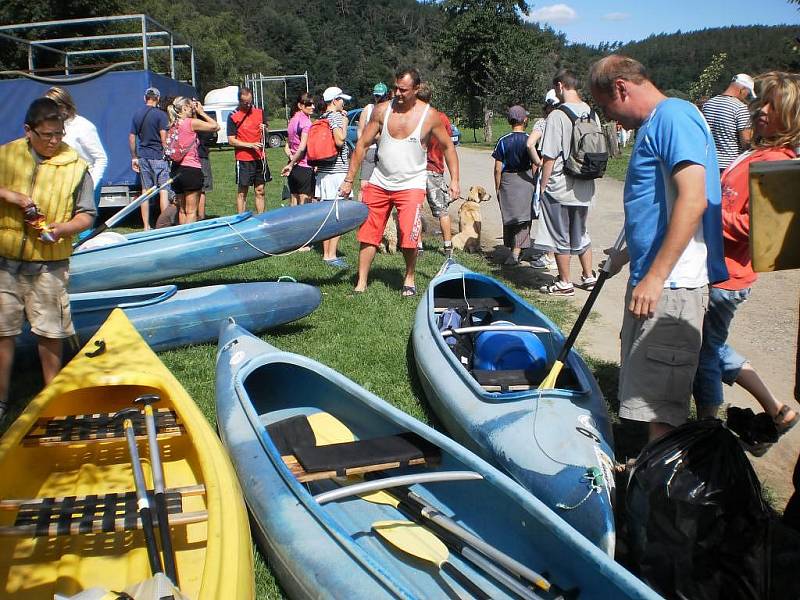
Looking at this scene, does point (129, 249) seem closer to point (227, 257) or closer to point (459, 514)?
point (227, 257)

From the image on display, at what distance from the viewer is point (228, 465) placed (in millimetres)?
2939

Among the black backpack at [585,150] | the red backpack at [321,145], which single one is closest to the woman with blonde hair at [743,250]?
the black backpack at [585,150]

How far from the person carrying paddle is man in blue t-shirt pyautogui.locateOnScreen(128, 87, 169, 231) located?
5.24 meters

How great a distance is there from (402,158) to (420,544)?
409 cm

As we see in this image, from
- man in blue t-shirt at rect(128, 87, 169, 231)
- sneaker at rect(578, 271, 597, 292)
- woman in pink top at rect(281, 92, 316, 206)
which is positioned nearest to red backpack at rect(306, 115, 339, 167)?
woman in pink top at rect(281, 92, 316, 206)

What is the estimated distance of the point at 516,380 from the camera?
13.3 ft

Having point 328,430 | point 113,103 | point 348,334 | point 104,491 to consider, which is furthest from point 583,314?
point 113,103

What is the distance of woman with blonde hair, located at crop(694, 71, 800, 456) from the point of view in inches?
123

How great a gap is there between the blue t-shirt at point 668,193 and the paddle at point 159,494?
7.30ft

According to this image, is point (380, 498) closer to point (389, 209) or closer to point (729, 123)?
point (389, 209)

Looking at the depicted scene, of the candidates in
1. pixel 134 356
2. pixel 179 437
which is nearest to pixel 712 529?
pixel 179 437

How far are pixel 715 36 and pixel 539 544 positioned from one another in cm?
12340

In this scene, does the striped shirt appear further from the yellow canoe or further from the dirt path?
the yellow canoe

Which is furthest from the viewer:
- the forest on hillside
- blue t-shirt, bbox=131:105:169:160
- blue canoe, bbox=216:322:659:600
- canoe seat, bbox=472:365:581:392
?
the forest on hillside
